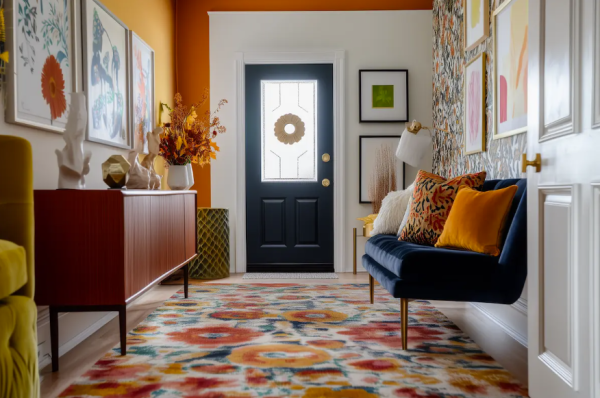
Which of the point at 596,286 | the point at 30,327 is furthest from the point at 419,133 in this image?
the point at 30,327

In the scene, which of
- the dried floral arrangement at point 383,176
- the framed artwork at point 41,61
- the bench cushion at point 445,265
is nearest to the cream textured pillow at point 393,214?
the bench cushion at point 445,265

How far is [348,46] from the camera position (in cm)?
488

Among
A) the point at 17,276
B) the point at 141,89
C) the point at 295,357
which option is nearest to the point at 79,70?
the point at 141,89

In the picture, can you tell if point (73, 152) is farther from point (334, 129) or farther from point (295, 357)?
point (334, 129)

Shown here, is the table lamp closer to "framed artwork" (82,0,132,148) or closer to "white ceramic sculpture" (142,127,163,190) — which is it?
"white ceramic sculpture" (142,127,163,190)

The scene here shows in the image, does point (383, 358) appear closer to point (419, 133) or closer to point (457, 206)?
point (457, 206)

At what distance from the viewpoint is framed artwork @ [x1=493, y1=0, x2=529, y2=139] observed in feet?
9.04

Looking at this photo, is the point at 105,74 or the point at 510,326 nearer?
the point at 510,326

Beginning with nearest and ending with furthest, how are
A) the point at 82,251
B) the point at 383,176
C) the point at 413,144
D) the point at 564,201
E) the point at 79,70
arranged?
the point at 564,201
the point at 82,251
the point at 79,70
the point at 413,144
the point at 383,176

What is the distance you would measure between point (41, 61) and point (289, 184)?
113 inches

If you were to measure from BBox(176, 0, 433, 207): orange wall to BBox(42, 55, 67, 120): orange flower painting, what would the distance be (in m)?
2.41

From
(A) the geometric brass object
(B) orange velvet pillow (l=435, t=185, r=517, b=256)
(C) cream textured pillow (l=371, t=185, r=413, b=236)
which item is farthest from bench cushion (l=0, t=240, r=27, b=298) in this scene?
(C) cream textured pillow (l=371, t=185, r=413, b=236)

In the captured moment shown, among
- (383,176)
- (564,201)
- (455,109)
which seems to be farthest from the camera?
(383,176)

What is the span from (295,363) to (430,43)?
146 inches
